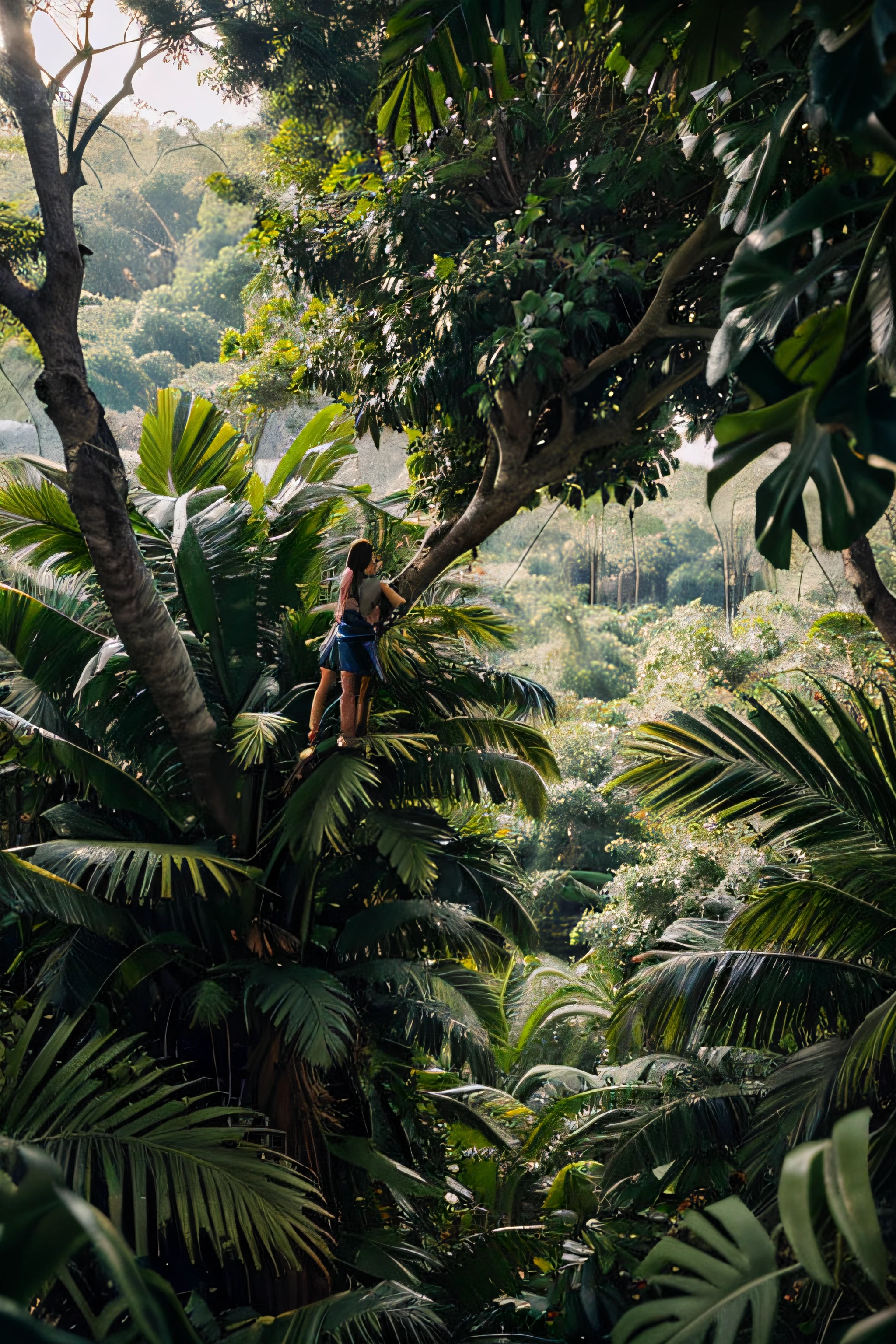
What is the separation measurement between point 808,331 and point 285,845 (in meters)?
4.25

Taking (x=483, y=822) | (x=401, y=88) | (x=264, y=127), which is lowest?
(x=483, y=822)

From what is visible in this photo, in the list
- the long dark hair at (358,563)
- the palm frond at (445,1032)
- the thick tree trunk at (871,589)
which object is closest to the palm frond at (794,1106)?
the palm frond at (445,1032)

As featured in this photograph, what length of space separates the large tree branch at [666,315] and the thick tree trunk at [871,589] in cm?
219

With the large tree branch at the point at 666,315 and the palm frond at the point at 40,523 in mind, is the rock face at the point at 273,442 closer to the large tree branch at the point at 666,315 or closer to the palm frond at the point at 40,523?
the large tree branch at the point at 666,315

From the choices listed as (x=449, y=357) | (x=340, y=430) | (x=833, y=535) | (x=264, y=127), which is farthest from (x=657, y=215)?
(x=264, y=127)

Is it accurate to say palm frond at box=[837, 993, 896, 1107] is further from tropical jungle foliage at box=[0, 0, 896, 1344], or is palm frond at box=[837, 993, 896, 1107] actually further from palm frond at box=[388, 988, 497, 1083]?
palm frond at box=[388, 988, 497, 1083]

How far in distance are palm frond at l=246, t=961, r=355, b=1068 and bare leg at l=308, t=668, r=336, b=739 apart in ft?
4.12

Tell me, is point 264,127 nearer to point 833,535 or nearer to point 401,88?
point 401,88

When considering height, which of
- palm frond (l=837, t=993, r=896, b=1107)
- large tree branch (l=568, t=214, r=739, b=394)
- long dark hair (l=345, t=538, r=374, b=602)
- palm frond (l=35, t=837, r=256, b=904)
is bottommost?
palm frond (l=837, t=993, r=896, b=1107)

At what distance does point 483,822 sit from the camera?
6828mm

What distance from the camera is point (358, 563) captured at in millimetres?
5004

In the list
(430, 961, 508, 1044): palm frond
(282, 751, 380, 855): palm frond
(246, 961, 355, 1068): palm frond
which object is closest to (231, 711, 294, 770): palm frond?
(282, 751, 380, 855): palm frond

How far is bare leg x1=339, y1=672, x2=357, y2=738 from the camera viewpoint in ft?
16.1

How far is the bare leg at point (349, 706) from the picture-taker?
491 centimetres
